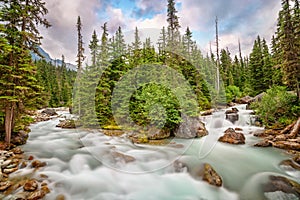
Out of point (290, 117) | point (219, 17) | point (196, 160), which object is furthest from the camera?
point (219, 17)

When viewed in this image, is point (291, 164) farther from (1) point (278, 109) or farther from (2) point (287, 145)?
(1) point (278, 109)

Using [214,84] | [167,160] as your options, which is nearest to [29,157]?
[167,160]

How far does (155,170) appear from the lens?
780cm

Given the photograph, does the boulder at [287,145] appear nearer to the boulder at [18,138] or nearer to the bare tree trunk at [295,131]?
the bare tree trunk at [295,131]

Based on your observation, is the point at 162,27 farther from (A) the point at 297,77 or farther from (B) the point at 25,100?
(B) the point at 25,100

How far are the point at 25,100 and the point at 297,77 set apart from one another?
20.1 m

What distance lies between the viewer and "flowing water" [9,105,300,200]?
5.96 metres

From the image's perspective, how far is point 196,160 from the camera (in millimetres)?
8141

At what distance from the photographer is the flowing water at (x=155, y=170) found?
19.5 feet

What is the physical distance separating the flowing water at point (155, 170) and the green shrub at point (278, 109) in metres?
3.96

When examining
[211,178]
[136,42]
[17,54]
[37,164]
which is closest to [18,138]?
[37,164]

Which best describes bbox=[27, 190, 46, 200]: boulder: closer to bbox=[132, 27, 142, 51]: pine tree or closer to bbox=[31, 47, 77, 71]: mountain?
bbox=[31, 47, 77, 71]: mountain

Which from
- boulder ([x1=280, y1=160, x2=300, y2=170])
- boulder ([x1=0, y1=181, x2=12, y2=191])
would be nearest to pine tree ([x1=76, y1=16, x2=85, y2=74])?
boulder ([x1=0, y1=181, x2=12, y2=191])

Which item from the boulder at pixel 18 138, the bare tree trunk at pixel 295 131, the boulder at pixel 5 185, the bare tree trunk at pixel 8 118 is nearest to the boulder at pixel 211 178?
the boulder at pixel 5 185
